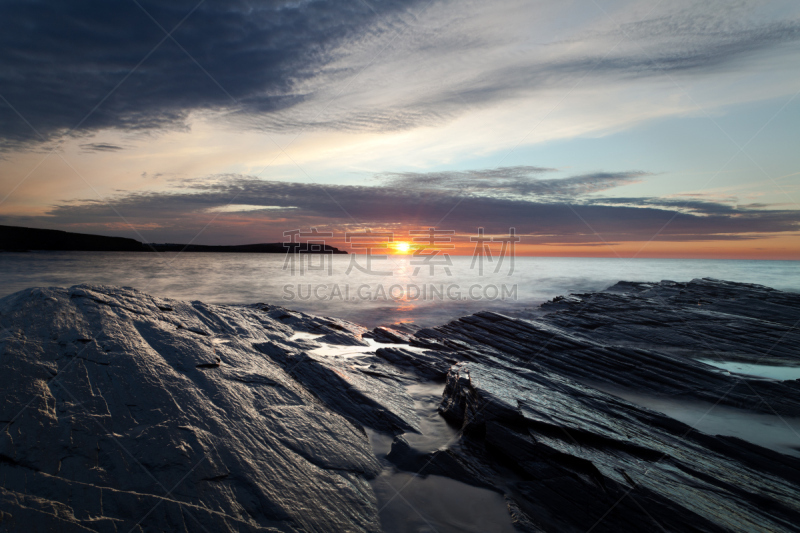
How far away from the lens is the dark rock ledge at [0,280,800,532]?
3.83m

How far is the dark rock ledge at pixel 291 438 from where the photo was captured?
3834 mm

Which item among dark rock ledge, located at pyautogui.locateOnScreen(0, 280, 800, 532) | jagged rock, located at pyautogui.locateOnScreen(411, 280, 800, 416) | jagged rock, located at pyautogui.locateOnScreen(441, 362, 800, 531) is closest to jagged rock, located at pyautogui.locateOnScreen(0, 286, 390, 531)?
dark rock ledge, located at pyautogui.locateOnScreen(0, 280, 800, 532)

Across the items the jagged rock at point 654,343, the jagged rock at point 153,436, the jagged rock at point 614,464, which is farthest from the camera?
the jagged rock at point 654,343

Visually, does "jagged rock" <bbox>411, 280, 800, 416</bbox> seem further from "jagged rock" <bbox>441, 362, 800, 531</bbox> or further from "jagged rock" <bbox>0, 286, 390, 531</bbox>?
"jagged rock" <bbox>0, 286, 390, 531</bbox>

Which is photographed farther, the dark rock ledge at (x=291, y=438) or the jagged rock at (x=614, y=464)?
the jagged rock at (x=614, y=464)

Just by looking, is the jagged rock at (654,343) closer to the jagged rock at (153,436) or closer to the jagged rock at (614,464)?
the jagged rock at (614,464)

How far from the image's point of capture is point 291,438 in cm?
546

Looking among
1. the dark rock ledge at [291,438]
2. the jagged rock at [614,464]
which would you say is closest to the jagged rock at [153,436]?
the dark rock ledge at [291,438]

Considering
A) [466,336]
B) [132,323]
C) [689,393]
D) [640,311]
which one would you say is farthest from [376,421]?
[640,311]

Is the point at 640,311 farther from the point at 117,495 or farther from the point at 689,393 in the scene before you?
the point at 117,495

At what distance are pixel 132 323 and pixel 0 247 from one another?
141 meters

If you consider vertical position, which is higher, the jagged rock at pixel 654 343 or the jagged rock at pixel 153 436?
the jagged rock at pixel 153 436

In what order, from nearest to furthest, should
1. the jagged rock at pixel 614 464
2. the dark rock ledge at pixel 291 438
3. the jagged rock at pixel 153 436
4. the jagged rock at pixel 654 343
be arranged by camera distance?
the jagged rock at pixel 153 436
the dark rock ledge at pixel 291 438
the jagged rock at pixel 614 464
the jagged rock at pixel 654 343

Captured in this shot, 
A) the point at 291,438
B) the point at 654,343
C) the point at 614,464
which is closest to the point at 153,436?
the point at 291,438
